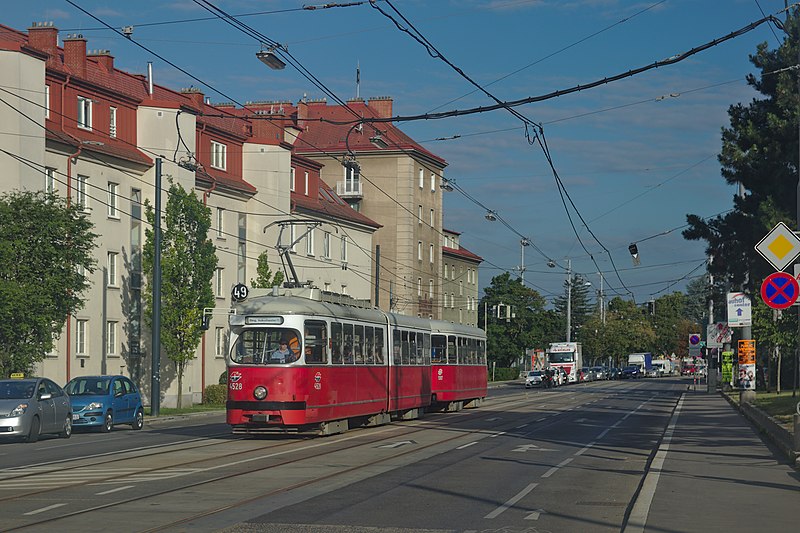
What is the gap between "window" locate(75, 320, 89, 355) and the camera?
4359 centimetres

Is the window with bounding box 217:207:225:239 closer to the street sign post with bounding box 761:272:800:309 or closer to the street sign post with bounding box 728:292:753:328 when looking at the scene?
the street sign post with bounding box 728:292:753:328

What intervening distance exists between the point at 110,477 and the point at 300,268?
47.4 meters

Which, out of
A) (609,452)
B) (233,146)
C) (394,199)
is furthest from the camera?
(394,199)

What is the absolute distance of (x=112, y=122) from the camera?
4694 cm

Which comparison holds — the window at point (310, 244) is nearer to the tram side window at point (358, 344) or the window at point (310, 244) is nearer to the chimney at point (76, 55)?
the chimney at point (76, 55)

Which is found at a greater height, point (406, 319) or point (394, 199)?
point (394, 199)

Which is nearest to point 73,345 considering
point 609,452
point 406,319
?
point 406,319

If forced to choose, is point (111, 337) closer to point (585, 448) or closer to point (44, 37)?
point (44, 37)

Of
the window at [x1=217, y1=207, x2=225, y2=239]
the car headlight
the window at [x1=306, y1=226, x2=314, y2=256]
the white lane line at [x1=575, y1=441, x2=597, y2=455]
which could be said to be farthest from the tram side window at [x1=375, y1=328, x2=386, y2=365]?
the window at [x1=306, y1=226, x2=314, y2=256]

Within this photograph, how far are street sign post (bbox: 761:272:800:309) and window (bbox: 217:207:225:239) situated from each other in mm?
40096

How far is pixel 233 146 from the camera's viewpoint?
188ft

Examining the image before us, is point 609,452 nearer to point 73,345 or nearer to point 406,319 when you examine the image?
point 406,319

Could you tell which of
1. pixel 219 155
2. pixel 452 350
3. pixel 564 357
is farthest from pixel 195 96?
pixel 564 357

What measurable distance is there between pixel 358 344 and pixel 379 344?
201 cm
